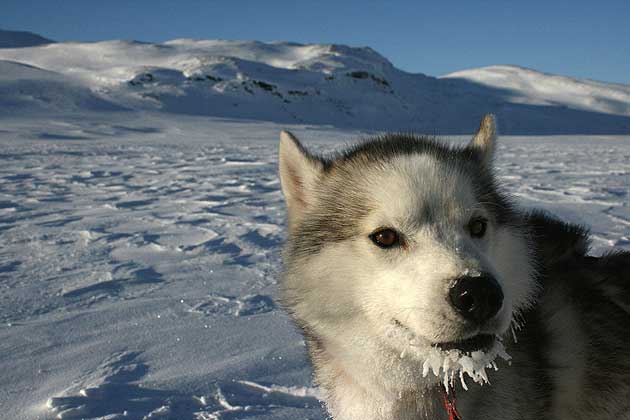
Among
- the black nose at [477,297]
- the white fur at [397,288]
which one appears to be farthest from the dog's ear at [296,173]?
the black nose at [477,297]

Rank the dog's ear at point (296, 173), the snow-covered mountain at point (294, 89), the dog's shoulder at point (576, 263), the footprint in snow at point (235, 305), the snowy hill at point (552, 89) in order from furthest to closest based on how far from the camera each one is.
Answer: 1. the snowy hill at point (552, 89)
2. the snow-covered mountain at point (294, 89)
3. the footprint in snow at point (235, 305)
4. the dog's ear at point (296, 173)
5. the dog's shoulder at point (576, 263)

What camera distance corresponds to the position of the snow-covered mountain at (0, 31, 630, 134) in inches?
1412

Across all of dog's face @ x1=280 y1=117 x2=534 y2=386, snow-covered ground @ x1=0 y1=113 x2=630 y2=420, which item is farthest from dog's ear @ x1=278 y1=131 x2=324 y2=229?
snow-covered ground @ x1=0 y1=113 x2=630 y2=420

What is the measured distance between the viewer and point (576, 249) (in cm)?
245

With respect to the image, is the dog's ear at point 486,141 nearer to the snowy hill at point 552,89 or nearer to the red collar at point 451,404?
the red collar at point 451,404

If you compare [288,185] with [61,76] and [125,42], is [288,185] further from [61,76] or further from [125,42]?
[125,42]

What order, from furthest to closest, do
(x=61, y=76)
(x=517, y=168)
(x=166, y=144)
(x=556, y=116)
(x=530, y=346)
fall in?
1. (x=556, y=116)
2. (x=61, y=76)
3. (x=166, y=144)
4. (x=517, y=168)
5. (x=530, y=346)

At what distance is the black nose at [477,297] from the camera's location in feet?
5.02

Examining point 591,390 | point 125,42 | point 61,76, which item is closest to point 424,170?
point 591,390

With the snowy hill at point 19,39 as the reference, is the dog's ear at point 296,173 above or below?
below

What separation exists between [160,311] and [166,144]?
15.0m

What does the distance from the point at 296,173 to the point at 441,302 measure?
1022 millimetres

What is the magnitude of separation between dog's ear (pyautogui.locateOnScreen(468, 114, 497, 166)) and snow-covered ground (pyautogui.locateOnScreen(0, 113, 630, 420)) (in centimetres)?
121

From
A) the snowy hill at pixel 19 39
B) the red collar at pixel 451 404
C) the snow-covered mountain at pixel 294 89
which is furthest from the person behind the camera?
the snowy hill at pixel 19 39
